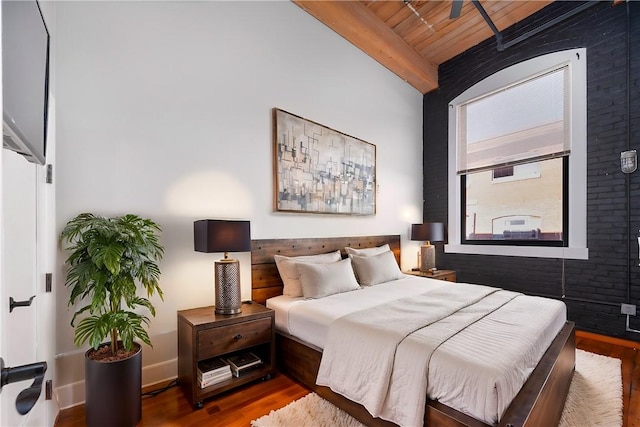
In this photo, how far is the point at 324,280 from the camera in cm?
277

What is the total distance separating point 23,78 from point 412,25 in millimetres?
4272

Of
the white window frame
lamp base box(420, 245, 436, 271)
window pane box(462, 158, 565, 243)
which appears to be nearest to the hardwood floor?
the white window frame

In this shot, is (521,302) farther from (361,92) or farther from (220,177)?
(361,92)

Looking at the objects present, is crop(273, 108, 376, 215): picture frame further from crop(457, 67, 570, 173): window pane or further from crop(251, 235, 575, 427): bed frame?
crop(457, 67, 570, 173): window pane

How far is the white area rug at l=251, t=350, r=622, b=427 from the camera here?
6.14 feet

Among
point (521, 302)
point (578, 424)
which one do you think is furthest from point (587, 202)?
point (578, 424)

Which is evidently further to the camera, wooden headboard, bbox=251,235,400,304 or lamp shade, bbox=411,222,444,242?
lamp shade, bbox=411,222,444,242

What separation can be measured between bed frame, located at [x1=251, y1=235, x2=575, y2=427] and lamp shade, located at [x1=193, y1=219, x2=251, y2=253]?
0.57 meters

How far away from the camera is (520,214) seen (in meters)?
4.07

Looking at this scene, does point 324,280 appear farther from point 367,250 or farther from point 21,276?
point 21,276

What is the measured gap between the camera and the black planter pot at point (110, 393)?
172cm

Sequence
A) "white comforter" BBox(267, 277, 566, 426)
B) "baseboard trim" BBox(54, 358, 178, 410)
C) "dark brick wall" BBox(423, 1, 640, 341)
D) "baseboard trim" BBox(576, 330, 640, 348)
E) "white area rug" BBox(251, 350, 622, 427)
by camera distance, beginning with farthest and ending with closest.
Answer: "dark brick wall" BBox(423, 1, 640, 341), "baseboard trim" BBox(576, 330, 640, 348), "baseboard trim" BBox(54, 358, 178, 410), "white area rug" BBox(251, 350, 622, 427), "white comforter" BBox(267, 277, 566, 426)

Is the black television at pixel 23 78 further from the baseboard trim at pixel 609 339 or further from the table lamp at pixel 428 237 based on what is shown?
the baseboard trim at pixel 609 339

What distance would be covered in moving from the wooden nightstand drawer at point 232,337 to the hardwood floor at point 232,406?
32 centimetres
